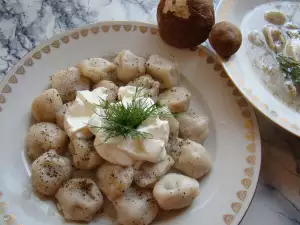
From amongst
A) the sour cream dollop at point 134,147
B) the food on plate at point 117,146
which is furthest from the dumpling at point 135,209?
the sour cream dollop at point 134,147

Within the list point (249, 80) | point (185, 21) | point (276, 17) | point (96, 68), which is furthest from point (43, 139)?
point (276, 17)

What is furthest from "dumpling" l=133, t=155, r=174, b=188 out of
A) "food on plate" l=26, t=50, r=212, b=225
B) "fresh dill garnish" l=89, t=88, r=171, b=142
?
"fresh dill garnish" l=89, t=88, r=171, b=142

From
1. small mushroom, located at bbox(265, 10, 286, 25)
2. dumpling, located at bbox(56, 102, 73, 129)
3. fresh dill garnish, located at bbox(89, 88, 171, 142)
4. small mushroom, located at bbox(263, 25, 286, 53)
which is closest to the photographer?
fresh dill garnish, located at bbox(89, 88, 171, 142)

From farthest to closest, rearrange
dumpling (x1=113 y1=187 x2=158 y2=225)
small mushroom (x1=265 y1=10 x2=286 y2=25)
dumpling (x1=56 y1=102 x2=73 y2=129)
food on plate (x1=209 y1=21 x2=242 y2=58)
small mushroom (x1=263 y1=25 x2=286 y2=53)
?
small mushroom (x1=265 y1=10 x2=286 y2=25) → small mushroom (x1=263 y1=25 x2=286 y2=53) → food on plate (x1=209 y1=21 x2=242 y2=58) → dumpling (x1=56 y1=102 x2=73 y2=129) → dumpling (x1=113 y1=187 x2=158 y2=225)

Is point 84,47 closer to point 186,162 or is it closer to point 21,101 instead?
point 21,101

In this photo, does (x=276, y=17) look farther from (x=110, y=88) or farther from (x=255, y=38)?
(x=110, y=88)

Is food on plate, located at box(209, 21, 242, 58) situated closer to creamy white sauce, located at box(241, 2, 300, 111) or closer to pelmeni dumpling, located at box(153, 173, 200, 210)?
creamy white sauce, located at box(241, 2, 300, 111)
